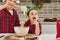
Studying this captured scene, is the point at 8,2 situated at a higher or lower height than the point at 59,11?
higher

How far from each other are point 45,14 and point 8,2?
123 centimetres

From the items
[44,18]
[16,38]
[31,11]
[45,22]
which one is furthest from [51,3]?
[16,38]

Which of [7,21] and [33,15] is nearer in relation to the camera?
[33,15]

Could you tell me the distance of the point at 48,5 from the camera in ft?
8.04

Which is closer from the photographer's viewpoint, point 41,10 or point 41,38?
point 41,38

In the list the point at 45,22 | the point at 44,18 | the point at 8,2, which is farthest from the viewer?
the point at 44,18

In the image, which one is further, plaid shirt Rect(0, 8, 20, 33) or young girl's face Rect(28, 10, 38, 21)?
plaid shirt Rect(0, 8, 20, 33)

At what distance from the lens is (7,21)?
5.56ft

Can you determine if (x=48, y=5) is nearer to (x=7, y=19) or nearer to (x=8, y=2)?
(x=7, y=19)

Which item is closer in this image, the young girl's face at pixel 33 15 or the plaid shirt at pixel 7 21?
the young girl's face at pixel 33 15

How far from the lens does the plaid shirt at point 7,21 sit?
1662 mm

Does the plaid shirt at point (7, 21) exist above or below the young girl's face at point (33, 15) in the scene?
below

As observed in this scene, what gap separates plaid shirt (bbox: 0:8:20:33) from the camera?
5.45ft

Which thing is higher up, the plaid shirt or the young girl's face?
the young girl's face
